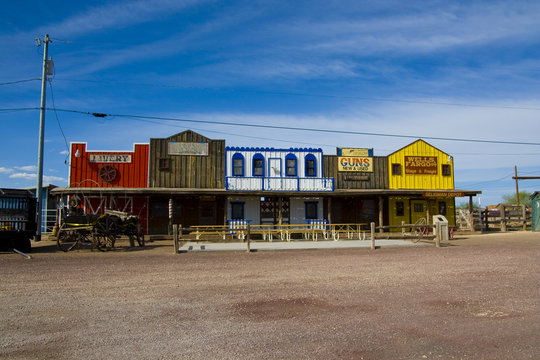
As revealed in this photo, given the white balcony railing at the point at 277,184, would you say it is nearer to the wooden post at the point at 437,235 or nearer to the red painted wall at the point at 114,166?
the red painted wall at the point at 114,166

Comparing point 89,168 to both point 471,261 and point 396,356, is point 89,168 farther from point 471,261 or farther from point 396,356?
point 396,356

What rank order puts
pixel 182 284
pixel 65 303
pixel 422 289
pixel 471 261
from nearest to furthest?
pixel 65 303
pixel 422 289
pixel 182 284
pixel 471 261

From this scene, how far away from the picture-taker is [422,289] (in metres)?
7.61

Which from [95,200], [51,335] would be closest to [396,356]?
[51,335]

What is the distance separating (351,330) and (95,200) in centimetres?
2160

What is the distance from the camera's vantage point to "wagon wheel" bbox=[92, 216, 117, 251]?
52.2 ft

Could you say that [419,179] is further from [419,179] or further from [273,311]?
[273,311]

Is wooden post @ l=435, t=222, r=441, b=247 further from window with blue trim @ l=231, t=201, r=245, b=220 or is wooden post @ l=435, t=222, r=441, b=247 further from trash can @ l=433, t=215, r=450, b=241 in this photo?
window with blue trim @ l=231, t=201, r=245, b=220

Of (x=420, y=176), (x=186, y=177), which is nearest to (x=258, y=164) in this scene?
(x=186, y=177)

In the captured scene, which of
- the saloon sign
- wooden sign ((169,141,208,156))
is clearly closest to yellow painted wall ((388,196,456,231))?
the saloon sign

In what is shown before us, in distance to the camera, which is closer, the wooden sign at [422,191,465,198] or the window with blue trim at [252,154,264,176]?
the wooden sign at [422,191,465,198]

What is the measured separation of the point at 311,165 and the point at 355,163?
3.15 metres

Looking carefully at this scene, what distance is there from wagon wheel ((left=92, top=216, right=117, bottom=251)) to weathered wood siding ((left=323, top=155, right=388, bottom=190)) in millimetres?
13678

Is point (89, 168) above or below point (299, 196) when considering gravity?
above
